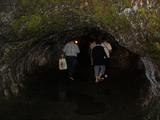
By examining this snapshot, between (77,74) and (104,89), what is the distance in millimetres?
4200

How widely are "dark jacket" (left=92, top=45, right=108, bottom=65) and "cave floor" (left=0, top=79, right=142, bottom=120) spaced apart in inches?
50.8

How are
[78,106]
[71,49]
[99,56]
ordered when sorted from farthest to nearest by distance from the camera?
[71,49]
[99,56]
[78,106]

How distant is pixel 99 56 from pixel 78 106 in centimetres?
432

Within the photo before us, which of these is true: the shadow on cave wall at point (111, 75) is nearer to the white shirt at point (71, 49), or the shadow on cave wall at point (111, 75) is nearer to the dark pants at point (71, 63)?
the dark pants at point (71, 63)

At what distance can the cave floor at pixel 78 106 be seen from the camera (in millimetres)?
15133

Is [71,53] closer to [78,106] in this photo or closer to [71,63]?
[71,63]

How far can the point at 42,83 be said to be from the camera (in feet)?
67.3

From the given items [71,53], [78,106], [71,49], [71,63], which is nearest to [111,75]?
[71,63]

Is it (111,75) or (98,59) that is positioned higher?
(98,59)

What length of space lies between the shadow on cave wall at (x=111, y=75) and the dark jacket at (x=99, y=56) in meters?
0.79

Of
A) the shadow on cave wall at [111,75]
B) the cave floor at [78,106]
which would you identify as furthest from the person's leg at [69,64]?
the cave floor at [78,106]

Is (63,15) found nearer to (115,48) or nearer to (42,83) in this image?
(42,83)

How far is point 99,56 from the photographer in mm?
20453

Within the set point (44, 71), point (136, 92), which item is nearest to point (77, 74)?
point (44, 71)
